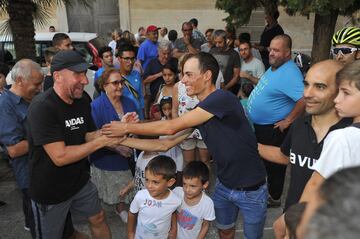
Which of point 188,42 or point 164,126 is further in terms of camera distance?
point 188,42

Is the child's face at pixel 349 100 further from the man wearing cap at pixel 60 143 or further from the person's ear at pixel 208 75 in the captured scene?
the man wearing cap at pixel 60 143

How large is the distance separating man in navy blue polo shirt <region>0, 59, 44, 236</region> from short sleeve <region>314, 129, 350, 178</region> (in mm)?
2330

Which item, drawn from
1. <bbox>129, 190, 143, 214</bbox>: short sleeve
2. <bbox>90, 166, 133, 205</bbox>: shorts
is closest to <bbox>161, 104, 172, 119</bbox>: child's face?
<bbox>90, 166, 133, 205</bbox>: shorts

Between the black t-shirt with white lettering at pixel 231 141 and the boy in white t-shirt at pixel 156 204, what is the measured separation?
1.36ft

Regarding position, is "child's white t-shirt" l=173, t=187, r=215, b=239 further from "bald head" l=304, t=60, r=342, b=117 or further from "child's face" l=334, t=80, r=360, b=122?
"child's face" l=334, t=80, r=360, b=122

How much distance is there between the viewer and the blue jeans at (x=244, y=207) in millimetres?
2771

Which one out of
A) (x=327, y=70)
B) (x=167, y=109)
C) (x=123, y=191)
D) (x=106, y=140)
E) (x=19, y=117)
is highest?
(x=327, y=70)

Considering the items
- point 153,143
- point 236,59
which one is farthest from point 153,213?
point 236,59

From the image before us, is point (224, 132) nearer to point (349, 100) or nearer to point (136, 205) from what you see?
point (136, 205)

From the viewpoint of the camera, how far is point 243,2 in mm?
5734

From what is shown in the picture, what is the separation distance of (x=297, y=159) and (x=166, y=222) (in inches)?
46.1

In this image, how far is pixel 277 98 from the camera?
365cm

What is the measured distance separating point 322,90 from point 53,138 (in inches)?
71.7

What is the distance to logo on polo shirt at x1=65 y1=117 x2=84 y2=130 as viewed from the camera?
279 centimetres
